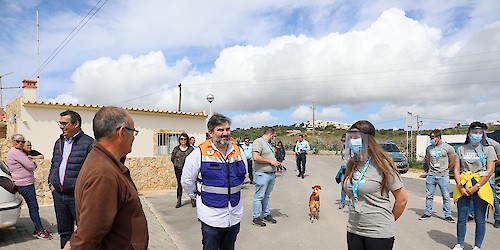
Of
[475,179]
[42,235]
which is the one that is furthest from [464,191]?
[42,235]

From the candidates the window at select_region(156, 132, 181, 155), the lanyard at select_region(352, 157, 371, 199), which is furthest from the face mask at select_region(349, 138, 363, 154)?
the window at select_region(156, 132, 181, 155)

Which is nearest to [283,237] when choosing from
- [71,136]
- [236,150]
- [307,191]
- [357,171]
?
[236,150]

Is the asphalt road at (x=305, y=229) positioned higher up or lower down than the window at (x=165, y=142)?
lower down

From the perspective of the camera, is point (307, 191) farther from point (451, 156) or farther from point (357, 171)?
point (357, 171)

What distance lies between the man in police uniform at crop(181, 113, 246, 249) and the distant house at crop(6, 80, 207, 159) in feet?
28.8

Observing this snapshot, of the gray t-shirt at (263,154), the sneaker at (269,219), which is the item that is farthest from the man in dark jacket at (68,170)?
the sneaker at (269,219)

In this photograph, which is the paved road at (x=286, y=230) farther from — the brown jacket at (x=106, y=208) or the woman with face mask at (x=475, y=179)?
the brown jacket at (x=106, y=208)

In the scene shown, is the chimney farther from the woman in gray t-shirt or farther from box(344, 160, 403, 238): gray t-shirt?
box(344, 160, 403, 238): gray t-shirt

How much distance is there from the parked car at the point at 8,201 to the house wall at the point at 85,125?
5634mm

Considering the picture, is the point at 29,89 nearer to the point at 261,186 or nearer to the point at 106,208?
the point at 261,186

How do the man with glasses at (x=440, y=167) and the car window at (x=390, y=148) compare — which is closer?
the man with glasses at (x=440, y=167)

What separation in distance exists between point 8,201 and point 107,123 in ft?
15.0

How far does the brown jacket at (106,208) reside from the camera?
6.06 feet

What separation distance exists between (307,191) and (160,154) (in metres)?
5.81
